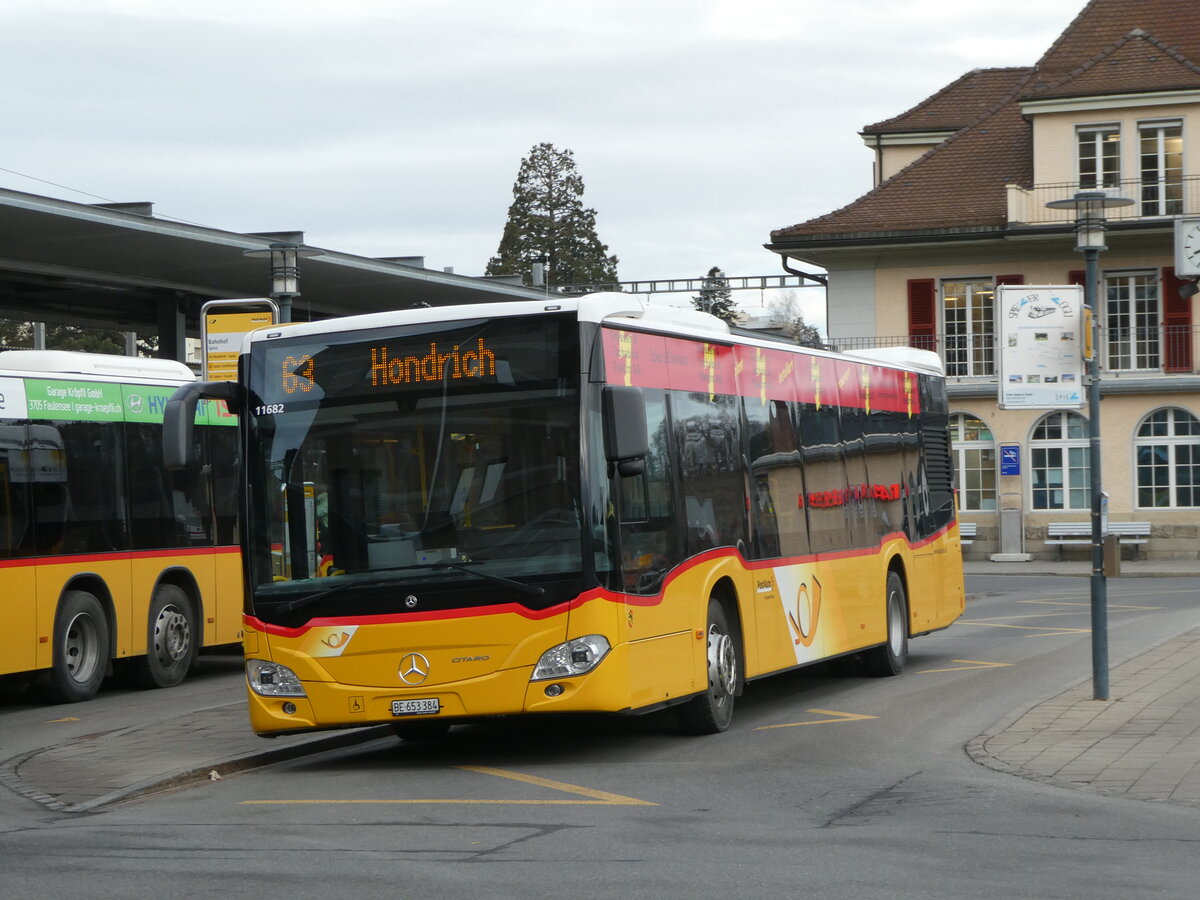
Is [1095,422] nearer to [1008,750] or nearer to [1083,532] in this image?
[1008,750]

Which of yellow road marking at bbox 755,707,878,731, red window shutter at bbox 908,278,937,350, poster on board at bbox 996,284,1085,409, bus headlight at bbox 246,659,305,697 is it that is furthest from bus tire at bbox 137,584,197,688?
red window shutter at bbox 908,278,937,350

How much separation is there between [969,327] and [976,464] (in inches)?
138

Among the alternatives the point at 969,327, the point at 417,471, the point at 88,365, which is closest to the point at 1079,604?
the point at 88,365

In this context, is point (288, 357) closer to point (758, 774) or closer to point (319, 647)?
point (319, 647)

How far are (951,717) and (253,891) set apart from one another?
790cm

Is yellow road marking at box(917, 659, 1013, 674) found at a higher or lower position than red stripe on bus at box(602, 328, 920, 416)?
lower

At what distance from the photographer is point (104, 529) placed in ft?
57.6

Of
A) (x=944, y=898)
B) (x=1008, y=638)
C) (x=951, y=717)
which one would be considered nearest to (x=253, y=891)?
(x=944, y=898)

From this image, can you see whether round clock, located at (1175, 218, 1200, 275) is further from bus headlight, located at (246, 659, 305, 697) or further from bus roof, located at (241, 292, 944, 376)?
bus headlight, located at (246, 659, 305, 697)

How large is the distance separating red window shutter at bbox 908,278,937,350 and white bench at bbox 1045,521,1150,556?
5.60 meters

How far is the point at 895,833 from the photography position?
8.81 metres

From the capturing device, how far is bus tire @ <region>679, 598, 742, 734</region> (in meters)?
13.0

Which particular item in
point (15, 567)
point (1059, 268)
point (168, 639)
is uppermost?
point (1059, 268)

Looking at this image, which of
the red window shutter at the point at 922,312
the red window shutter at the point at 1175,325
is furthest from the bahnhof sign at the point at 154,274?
the red window shutter at the point at 1175,325
